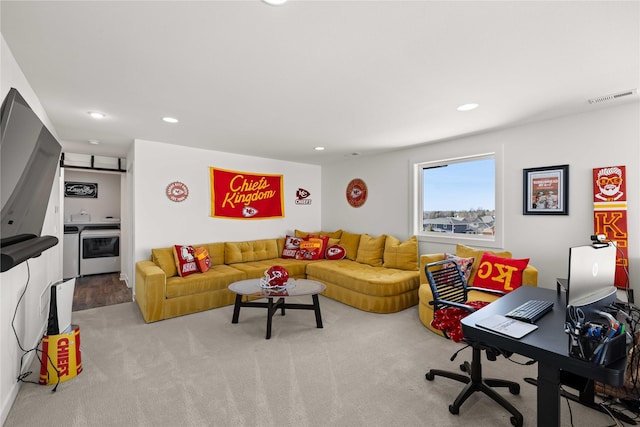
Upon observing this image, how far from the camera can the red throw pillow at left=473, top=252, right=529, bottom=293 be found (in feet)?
10.1

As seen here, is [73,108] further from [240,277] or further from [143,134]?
[240,277]

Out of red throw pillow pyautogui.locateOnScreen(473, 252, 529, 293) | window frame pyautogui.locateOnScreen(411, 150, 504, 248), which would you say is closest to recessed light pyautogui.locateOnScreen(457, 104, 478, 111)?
window frame pyautogui.locateOnScreen(411, 150, 504, 248)

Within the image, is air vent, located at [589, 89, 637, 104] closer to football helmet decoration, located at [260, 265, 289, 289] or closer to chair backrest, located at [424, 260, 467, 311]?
chair backrest, located at [424, 260, 467, 311]

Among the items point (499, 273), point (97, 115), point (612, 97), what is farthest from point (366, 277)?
point (97, 115)

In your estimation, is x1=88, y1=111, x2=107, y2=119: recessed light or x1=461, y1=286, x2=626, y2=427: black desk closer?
x1=461, y1=286, x2=626, y2=427: black desk

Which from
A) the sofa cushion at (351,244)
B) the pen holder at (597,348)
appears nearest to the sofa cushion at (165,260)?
the sofa cushion at (351,244)

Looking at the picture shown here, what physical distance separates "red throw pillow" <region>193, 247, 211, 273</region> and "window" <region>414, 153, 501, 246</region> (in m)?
3.24

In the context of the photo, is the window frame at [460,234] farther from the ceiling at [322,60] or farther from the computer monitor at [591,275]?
the computer monitor at [591,275]

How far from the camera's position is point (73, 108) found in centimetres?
293

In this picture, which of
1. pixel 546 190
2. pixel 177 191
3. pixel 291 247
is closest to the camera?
pixel 546 190

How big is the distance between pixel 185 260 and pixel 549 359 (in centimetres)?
401

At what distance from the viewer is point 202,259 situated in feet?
14.1

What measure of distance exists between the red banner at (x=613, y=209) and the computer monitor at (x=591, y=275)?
1.55 metres

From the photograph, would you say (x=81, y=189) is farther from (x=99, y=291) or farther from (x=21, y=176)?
(x=21, y=176)
